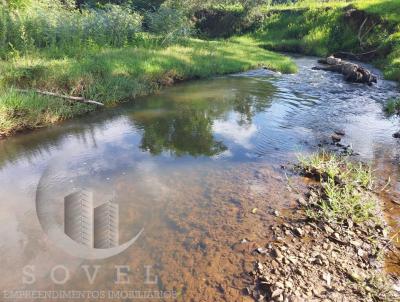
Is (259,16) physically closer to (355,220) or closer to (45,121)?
(45,121)

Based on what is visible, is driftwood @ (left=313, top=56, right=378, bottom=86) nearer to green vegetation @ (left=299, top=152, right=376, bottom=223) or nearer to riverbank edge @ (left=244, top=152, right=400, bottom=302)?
green vegetation @ (left=299, top=152, right=376, bottom=223)

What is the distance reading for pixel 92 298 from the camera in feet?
10.5

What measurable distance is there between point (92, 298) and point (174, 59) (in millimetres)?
10659

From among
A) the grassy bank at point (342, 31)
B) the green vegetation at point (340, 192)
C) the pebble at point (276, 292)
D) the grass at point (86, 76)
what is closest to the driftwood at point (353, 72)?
the grassy bank at point (342, 31)

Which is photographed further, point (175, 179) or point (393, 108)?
point (393, 108)

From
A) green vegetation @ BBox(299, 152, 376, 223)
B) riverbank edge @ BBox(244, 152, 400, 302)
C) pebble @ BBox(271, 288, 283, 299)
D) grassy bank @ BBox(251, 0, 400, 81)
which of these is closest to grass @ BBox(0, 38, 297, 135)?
green vegetation @ BBox(299, 152, 376, 223)

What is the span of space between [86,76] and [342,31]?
1762 centimetres

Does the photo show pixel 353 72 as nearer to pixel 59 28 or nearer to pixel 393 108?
pixel 393 108

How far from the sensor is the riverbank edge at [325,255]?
3.21 m

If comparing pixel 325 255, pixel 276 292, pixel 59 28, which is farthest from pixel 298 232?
pixel 59 28

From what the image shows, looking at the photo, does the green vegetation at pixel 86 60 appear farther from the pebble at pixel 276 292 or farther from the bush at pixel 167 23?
the pebble at pixel 276 292

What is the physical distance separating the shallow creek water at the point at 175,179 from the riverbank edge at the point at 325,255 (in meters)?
0.20

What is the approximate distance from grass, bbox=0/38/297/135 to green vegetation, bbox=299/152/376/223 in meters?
5.95

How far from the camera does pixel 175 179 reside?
209 inches
